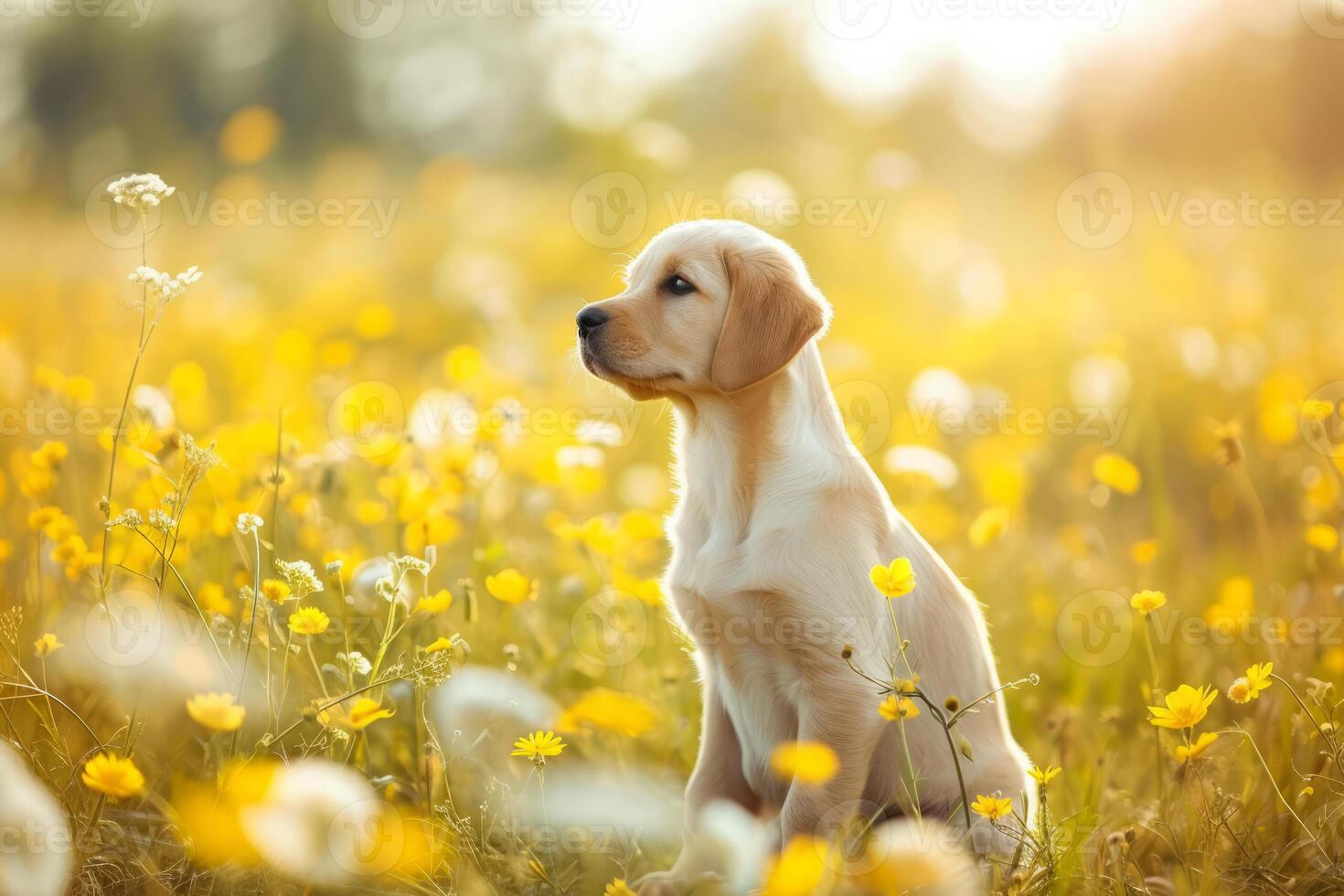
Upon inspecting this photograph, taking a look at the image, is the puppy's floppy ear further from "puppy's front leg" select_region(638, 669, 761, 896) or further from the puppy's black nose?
"puppy's front leg" select_region(638, 669, 761, 896)

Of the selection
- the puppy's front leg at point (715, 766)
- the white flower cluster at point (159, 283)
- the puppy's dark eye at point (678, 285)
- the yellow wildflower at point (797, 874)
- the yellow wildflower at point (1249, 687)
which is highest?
the puppy's dark eye at point (678, 285)

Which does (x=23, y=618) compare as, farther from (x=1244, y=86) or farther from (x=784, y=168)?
(x=1244, y=86)

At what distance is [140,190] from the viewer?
2166mm

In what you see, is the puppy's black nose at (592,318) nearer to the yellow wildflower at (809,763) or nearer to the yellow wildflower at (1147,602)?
the yellow wildflower at (809,763)

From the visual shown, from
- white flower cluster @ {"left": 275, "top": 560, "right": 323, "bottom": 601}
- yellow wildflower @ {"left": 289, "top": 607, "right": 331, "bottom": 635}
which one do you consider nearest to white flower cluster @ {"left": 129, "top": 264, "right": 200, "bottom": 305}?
white flower cluster @ {"left": 275, "top": 560, "right": 323, "bottom": 601}

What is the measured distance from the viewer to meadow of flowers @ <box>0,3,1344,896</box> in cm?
211

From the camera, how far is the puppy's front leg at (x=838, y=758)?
7.22ft

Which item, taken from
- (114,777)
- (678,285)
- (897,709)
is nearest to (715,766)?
(897,709)

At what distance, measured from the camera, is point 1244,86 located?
859 centimetres

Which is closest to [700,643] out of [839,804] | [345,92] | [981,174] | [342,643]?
[839,804]

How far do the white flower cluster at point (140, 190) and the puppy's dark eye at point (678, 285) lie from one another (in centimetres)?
111

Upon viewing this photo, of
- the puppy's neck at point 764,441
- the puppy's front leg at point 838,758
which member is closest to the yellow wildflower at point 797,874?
the puppy's front leg at point 838,758

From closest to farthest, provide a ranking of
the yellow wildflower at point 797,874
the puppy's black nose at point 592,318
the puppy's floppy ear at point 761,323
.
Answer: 1. the yellow wildflower at point 797,874
2. the puppy's floppy ear at point 761,323
3. the puppy's black nose at point 592,318

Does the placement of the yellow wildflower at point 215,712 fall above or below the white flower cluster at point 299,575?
below
